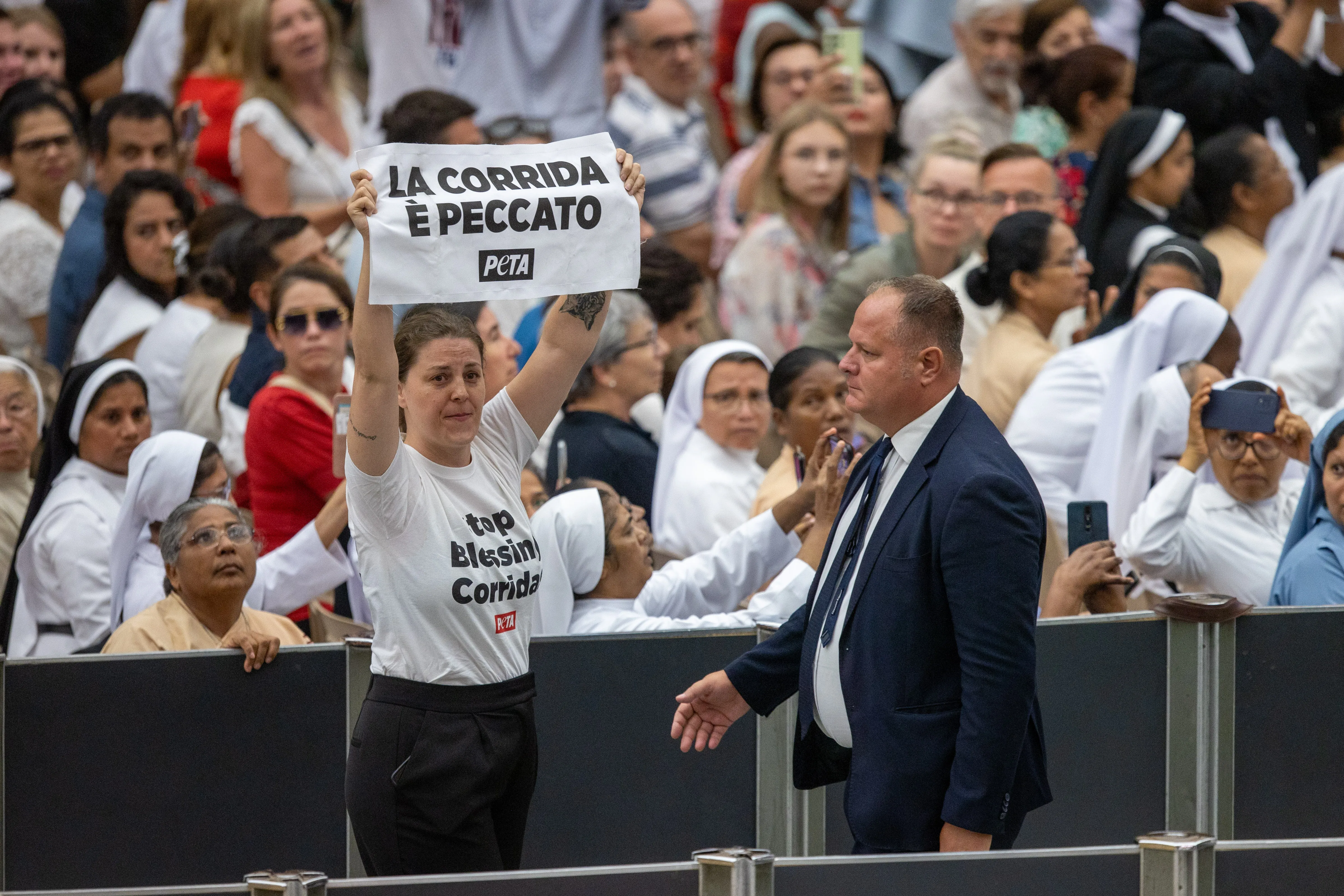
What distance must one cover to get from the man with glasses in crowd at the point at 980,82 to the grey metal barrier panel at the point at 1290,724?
5.28 metres

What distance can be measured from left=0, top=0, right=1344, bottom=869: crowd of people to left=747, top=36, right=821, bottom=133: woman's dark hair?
0.08 ft

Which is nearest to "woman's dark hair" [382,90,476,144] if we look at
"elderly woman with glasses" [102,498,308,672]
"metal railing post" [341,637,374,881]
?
"elderly woman with glasses" [102,498,308,672]

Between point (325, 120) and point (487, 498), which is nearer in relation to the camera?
point (487, 498)

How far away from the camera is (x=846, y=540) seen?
12.5 ft

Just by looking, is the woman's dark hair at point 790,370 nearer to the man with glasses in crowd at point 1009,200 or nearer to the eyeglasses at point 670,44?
the man with glasses in crowd at point 1009,200

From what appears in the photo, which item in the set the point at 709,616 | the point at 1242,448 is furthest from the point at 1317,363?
the point at 709,616

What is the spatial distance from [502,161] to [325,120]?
15.8 feet

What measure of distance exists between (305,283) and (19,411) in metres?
1.14

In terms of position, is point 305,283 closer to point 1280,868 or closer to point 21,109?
point 21,109

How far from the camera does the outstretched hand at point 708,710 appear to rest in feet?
13.0

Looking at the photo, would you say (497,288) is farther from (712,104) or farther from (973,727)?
(712,104)

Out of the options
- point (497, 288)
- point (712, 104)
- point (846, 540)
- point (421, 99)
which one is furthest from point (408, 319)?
point (712, 104)

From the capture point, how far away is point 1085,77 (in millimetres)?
8938

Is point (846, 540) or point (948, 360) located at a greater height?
point (948, 360)
